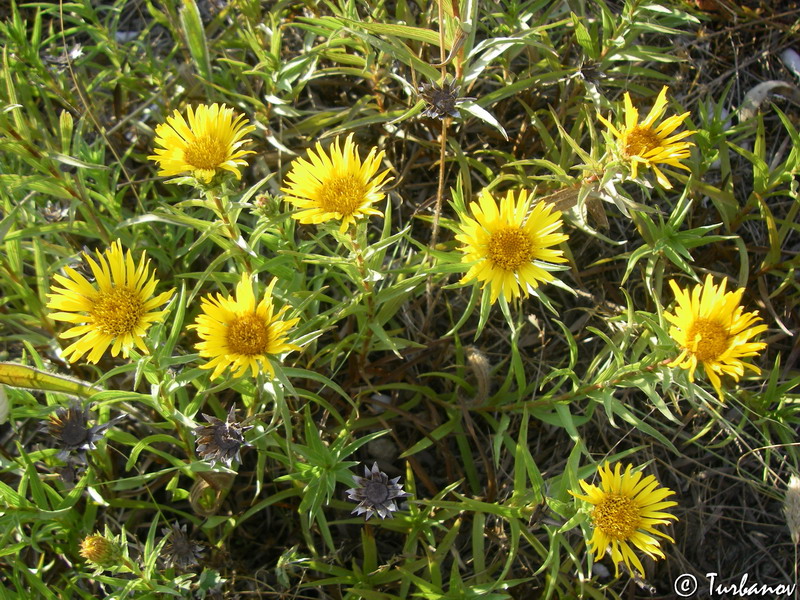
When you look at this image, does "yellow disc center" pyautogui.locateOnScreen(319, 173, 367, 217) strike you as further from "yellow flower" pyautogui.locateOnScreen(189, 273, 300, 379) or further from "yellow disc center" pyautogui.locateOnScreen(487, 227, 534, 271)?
"yellow disc center" pyautogui.locateOnScreen(487, 227, 534, 271)

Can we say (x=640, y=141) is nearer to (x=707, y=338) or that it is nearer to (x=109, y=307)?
(x=707, y=338)

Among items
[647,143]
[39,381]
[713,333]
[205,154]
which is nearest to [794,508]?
[713,333]

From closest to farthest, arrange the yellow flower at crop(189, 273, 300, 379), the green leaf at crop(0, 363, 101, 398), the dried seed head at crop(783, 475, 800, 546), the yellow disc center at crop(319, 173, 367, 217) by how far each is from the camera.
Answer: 1. the yellow flower at crop(189, 273, 300, 379)
2. the yellow disc center at crop(319, 173, 367, 217)
3. the green leaf at crop(0, 363, 101, 398)
4. the dried seed head at crop(783, 475, 800, 546)

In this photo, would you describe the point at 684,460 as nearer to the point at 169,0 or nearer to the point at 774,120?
the point at 774,120

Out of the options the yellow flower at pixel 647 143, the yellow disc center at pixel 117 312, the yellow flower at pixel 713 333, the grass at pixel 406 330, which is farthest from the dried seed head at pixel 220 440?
the yellow flower at pixel 647 143

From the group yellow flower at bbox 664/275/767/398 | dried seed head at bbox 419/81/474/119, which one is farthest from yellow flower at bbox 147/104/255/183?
yellow flower at bbox 664/275/767/398
